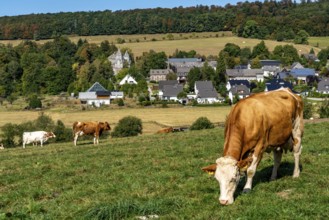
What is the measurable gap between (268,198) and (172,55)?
592 ft

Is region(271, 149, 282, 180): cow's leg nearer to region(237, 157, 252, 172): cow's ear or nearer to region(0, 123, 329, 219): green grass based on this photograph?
region(0, 123, 329, 219): green grass

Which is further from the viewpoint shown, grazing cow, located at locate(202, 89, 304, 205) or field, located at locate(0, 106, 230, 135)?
field, located at locate(0, 106, 230, 135)

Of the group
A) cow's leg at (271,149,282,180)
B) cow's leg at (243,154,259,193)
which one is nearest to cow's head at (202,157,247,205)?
cow's leg at (243,154,259,193)

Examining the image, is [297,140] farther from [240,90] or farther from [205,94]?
[240,90]

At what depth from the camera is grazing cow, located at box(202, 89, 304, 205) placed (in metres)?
9.16

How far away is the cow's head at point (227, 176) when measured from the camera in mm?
9062

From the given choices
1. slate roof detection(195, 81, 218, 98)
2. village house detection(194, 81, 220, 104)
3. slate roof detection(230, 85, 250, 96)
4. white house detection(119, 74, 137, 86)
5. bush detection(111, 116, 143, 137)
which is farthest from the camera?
white house detection(119, 74, 137, 86)

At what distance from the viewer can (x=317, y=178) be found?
1107 centimetres

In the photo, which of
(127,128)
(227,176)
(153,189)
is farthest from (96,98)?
(227,176)

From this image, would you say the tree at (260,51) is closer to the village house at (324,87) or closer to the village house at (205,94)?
the village house at (324,87)

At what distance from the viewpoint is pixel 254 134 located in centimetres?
998

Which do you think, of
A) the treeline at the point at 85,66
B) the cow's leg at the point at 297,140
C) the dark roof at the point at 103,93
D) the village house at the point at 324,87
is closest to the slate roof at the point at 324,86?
the village house at the point at 324,87

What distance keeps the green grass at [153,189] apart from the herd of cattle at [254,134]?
566 millimetres

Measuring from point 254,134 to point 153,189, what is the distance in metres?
3.09
